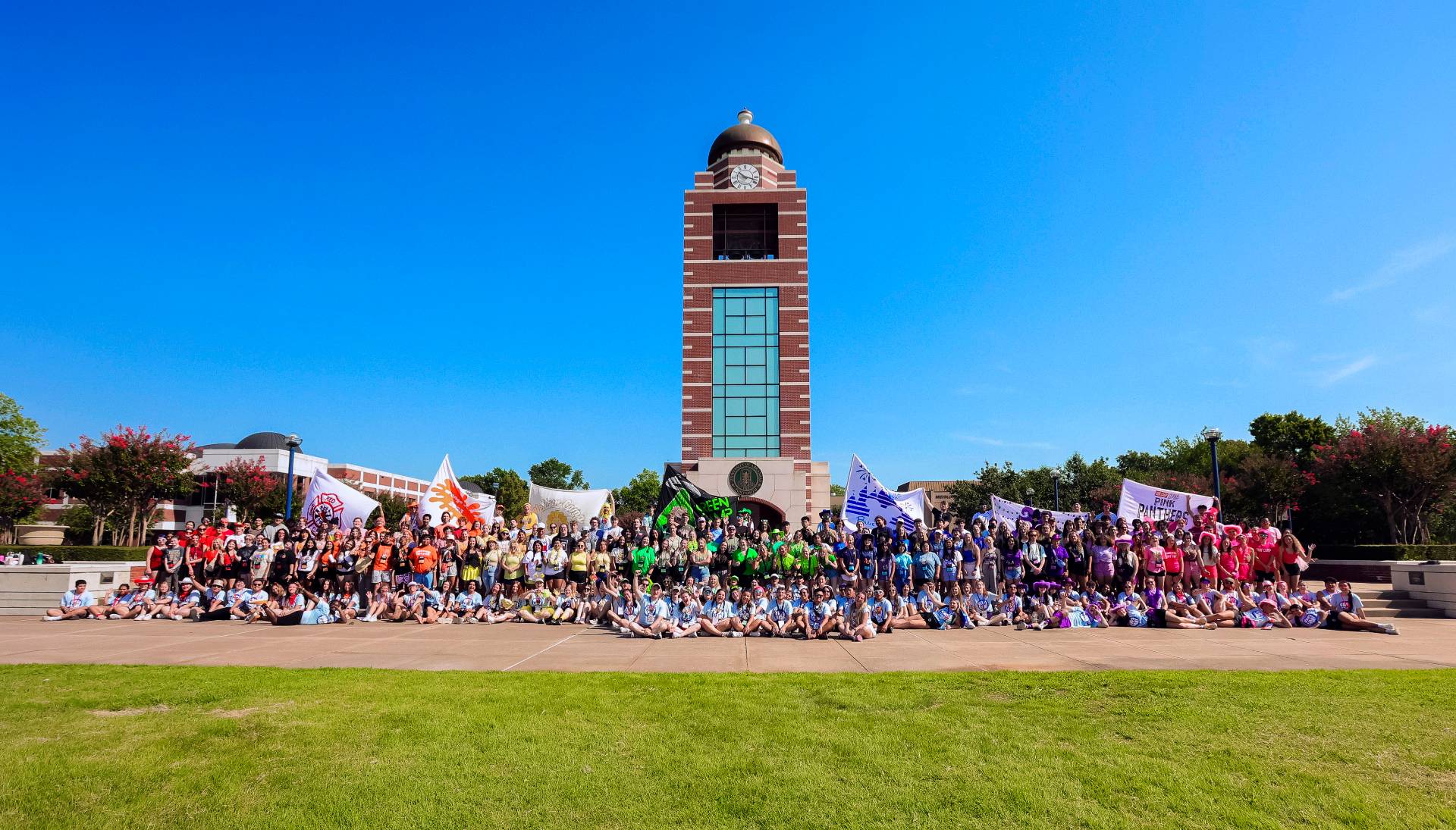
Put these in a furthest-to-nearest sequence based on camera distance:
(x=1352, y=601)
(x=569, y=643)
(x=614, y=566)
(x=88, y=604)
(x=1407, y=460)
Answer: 1. (x=1407, y=460)
2. (x=614, y=566)
3. (x=88, y=604)
4. (x=1352, y=601)
5. (x=569, y=643)

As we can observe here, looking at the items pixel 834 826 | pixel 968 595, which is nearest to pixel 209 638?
pixel 834 826

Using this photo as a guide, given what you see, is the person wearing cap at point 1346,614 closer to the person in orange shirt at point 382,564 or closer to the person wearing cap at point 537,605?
the person wearing cap at point 537,605

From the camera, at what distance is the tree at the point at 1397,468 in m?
31.3

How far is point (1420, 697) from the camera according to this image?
27.7ft

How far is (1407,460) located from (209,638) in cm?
4043

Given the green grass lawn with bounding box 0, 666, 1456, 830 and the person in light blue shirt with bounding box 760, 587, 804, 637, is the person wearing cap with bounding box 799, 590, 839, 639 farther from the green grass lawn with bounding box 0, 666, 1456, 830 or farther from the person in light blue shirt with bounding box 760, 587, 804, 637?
the green grass lawn with bounding box 0, 666, 1456, 830

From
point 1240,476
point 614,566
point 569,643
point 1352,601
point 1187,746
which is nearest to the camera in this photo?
point 1187,746

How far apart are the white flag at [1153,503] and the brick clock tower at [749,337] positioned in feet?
50.9

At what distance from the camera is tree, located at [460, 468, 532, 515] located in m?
93.6

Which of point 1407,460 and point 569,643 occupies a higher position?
point 1407,460

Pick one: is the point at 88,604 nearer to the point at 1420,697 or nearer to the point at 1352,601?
the point at 1420,697

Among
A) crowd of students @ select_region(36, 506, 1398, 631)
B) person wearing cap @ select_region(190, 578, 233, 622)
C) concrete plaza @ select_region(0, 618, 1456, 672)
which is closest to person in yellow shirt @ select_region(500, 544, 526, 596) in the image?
crowd of students @ select_region(36, 506, 1398, 631)

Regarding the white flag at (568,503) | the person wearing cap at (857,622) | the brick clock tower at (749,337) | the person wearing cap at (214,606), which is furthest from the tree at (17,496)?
the person wearing cap at (857,622)

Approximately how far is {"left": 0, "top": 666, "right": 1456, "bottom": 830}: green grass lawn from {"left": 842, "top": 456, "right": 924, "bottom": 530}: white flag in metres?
13.3
